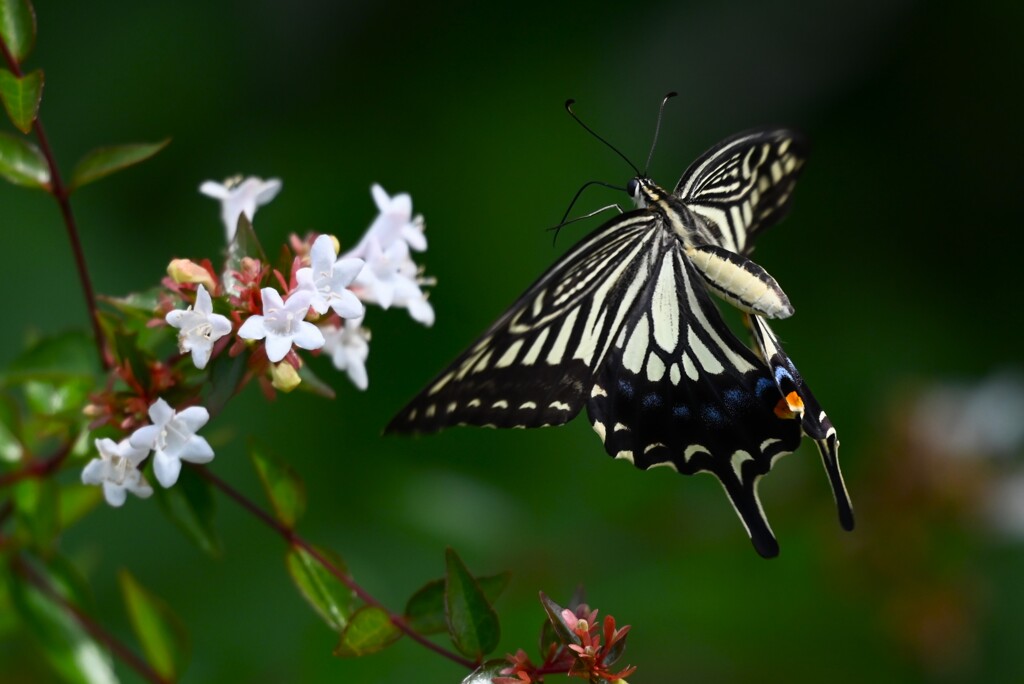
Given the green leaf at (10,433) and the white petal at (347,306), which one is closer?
the white petal at (347,306)

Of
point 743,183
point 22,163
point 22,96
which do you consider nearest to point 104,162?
point 22,163

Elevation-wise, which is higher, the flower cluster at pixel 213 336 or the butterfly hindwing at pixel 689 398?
the flower cluster at pixel 213 336

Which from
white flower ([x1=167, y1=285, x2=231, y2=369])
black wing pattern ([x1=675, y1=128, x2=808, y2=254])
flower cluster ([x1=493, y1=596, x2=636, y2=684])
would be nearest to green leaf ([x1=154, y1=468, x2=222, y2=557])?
white flower ([x1=167, y1=285, x2=231, y2=369])

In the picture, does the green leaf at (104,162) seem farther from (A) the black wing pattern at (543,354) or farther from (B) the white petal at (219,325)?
(A) the black wing pattern at (543,354)

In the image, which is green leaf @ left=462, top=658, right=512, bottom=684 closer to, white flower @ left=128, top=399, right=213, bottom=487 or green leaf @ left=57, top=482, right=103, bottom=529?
white flower @ left=128, top=399, right=213, bottom=487

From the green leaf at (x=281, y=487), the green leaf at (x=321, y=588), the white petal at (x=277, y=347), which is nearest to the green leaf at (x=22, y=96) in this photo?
the white petal at (x=277, y=347)

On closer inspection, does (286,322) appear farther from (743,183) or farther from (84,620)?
(743,183)
